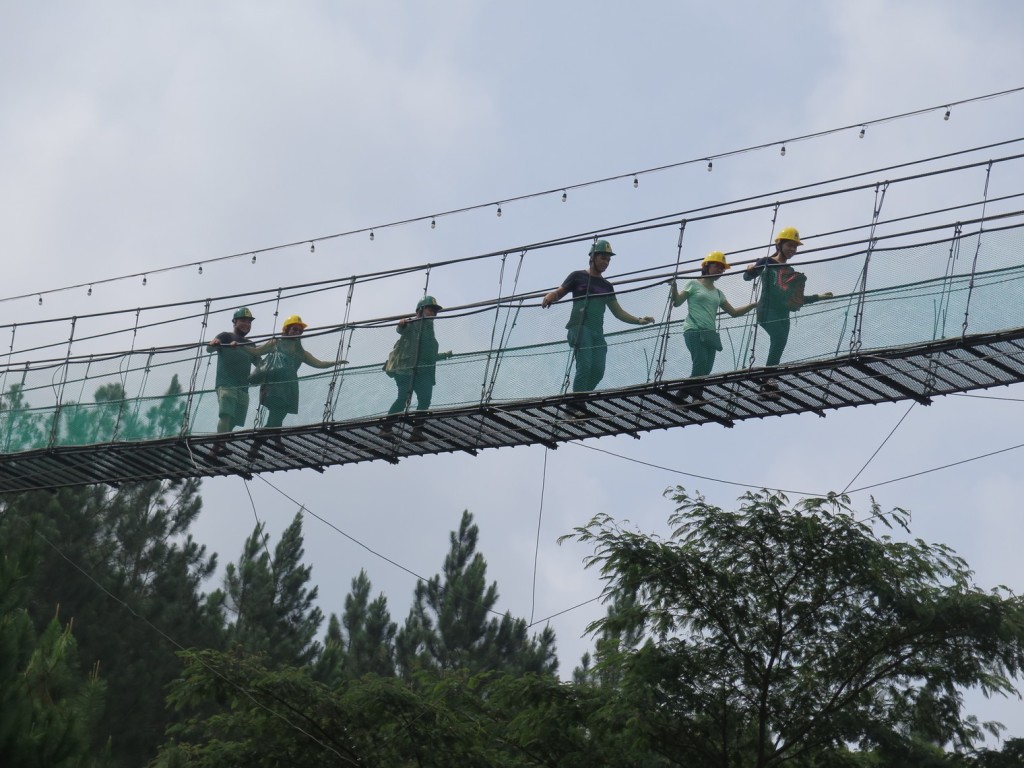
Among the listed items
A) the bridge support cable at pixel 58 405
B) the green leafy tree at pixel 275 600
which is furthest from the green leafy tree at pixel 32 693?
the green leafy tree at pixel 275 600

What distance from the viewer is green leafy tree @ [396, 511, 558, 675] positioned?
1401 inches

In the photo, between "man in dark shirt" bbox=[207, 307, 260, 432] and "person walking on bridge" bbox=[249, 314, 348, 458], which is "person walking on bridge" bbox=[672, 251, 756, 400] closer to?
"person walking on bridge" bbox=[249, 314, 348, 458]

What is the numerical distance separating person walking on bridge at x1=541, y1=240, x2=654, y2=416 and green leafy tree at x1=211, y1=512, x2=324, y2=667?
58.3ft

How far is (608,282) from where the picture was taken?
50.7ft

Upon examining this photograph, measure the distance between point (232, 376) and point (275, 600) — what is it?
18935 mm

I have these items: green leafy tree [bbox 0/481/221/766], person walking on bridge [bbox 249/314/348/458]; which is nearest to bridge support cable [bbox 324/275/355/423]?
person walking on bridge [bbox 249/314/348/458]

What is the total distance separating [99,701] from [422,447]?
6.92 m

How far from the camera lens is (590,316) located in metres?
15.2

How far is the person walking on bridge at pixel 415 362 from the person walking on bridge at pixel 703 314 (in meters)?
2.53

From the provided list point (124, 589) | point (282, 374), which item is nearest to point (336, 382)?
point (282, 374)

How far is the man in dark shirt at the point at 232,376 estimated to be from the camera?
17188 mm

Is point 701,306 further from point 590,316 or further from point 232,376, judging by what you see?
point 232,376

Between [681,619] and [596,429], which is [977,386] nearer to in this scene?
[596,429]

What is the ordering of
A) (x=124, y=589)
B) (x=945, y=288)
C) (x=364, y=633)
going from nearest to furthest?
(x=945, y=288)
(x=124, y=589)
(x=364, y=633)
